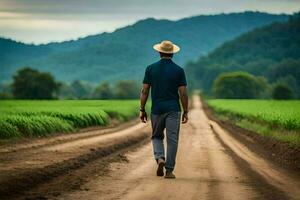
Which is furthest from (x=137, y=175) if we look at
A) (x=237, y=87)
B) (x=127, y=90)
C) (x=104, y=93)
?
(x=237, y=87)

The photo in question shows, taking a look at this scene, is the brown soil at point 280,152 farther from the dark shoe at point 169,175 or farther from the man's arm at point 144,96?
the man's arm at point 144,96

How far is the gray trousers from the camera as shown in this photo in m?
13.8

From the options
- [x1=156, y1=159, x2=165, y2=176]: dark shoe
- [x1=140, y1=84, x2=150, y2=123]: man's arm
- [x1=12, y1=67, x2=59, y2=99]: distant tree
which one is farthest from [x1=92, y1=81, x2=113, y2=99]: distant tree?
[x1=156, y1=159, x2=165, y2=176]: dark shoe

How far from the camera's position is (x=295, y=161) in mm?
18625

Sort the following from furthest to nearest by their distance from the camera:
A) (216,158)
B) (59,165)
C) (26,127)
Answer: (26,127), (216,158), (59,165)

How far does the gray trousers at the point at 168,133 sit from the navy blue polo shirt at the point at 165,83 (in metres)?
0.15

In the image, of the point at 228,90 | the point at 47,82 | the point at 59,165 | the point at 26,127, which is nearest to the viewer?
the point at 59,165

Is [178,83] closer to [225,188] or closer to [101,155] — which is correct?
[225,188]

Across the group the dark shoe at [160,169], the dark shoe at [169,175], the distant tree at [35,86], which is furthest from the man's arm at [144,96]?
the distant tree at [35,86]

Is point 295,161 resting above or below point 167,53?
below

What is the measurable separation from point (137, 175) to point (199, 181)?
1.58 metres

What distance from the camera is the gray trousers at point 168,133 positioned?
13812 mm

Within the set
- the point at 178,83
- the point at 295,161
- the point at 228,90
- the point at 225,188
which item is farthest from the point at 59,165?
the point at 228,90

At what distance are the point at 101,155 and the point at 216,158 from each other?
327 cm
